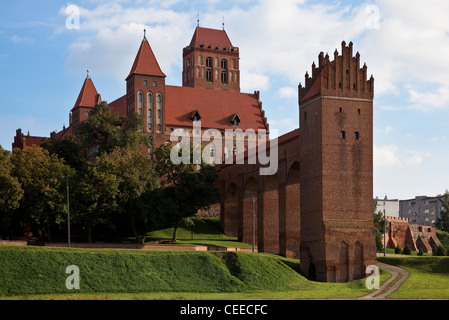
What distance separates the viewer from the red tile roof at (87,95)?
107938 mm

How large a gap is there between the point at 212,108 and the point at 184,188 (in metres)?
29.2

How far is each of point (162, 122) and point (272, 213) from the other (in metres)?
24.7

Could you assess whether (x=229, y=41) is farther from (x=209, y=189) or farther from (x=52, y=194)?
(x=52, y=194)

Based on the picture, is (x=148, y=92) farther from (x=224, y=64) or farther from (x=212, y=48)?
(x=224, y=64)

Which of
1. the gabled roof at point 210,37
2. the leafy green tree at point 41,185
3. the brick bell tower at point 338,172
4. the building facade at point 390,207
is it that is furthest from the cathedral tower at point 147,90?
the building facade at point 390,207

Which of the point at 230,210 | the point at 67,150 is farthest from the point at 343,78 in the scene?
the point at 67,150

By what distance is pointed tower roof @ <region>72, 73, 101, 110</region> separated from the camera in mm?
107938

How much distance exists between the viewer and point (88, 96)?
108812 millimetres

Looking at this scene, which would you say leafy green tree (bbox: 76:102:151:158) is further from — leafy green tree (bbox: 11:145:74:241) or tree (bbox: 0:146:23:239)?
tree (bbox: 0:146:23:239)

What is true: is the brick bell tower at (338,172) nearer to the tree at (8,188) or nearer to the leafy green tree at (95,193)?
the leafy green tree at (95,193)

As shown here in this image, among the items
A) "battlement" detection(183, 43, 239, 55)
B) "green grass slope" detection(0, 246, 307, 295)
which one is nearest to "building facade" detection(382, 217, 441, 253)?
"battlement" detection(183, 43, 239, 55)

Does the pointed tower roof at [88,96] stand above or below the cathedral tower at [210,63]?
below
